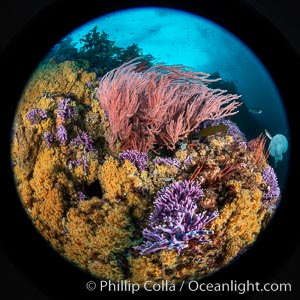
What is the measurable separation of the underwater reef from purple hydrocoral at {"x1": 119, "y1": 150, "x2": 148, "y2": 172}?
12mm

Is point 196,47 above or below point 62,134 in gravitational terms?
above

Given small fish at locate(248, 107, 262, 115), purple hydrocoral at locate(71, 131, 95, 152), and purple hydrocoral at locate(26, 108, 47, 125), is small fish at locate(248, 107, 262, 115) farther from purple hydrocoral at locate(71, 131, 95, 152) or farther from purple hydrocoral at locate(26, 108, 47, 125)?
purple hydrocoral at locate(26, 108, 47, 125)

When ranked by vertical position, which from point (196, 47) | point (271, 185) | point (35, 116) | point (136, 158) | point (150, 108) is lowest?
point (271, 185)

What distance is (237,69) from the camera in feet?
19.4

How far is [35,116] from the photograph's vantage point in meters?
3.12

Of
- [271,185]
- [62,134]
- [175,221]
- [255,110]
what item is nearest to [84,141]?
[62,134]

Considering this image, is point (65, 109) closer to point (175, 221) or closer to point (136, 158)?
point (136, 158)

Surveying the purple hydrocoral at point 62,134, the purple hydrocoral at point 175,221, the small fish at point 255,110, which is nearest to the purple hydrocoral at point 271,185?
the purple hydrocoral at point 175,221

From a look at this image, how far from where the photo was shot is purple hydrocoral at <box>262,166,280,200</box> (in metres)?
3.17

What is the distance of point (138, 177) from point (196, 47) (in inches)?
186

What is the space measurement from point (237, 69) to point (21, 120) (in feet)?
14.8

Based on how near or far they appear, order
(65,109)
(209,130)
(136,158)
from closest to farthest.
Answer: (136,158)
(65,109)
(209,130)

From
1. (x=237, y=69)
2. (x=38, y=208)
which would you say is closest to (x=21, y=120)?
(x=38, y=208)

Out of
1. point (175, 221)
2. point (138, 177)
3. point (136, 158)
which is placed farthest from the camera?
point (136, 158)
